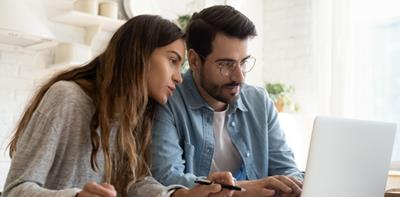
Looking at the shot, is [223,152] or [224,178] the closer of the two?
[224,178]

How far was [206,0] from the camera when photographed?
3.43 m

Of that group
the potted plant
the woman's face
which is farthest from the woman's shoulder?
the potted plant

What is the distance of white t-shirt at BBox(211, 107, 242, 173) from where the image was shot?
149 centimetres

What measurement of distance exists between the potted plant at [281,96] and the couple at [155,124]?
147cm

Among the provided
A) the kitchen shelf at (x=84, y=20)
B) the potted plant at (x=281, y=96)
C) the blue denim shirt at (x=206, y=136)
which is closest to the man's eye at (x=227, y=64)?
the blue denim shirt at (x=206, y=136)

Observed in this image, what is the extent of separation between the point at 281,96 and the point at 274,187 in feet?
6.74

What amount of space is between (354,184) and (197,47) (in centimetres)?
76

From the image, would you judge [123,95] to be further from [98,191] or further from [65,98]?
[98,191]

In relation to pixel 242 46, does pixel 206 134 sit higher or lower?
lower

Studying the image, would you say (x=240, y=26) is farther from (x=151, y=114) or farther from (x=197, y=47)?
(x=151, y=114)

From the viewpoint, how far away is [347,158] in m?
1.01

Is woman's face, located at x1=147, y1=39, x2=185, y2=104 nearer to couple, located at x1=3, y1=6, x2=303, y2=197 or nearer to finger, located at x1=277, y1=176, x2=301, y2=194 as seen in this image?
couple, located at x1=3, y1=6, x2=303, y2=197

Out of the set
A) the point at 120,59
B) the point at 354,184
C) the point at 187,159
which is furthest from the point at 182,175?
the point at 354,184

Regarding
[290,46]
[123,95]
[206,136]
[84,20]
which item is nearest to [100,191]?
[123,95]
